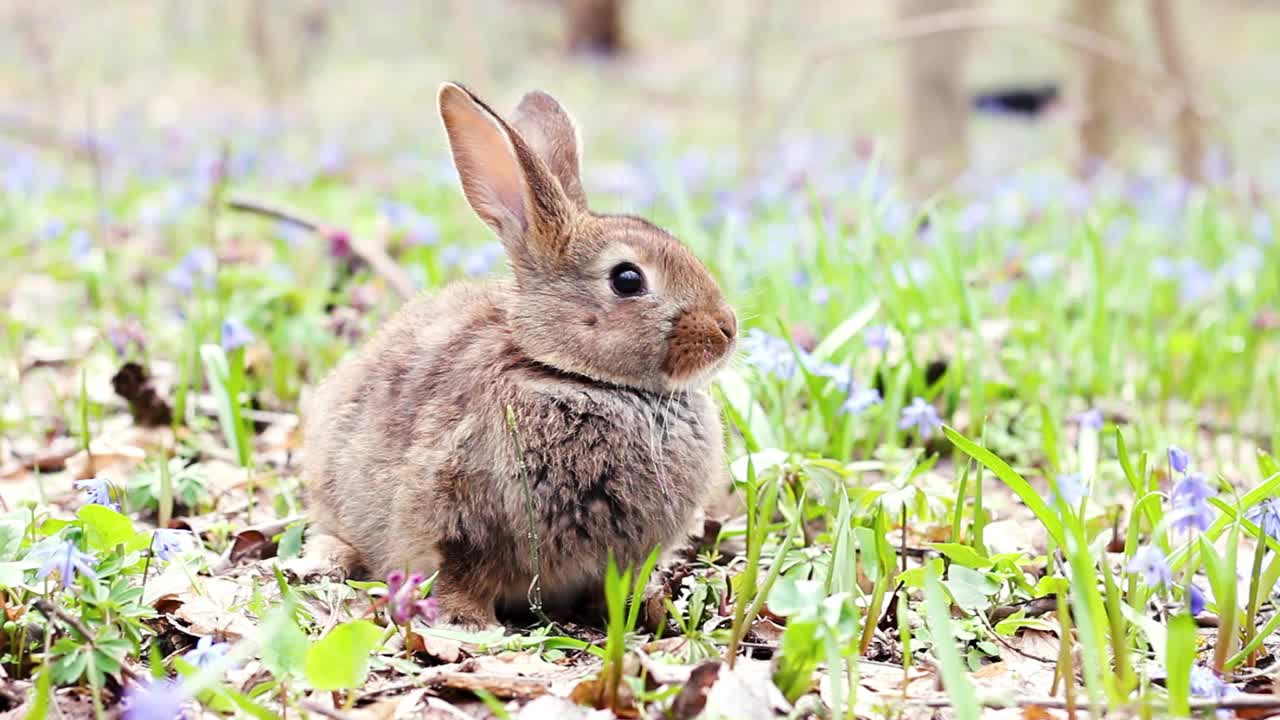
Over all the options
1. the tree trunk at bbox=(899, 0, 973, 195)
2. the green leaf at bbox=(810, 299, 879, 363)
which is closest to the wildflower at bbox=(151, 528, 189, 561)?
the green leaf at bbox=(810, 299, 879, 363)

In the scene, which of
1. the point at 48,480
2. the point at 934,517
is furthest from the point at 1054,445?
the point at 48,480

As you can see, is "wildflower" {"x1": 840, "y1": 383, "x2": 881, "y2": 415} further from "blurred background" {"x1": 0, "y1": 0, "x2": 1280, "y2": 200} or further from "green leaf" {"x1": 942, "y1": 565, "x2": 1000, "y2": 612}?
"blurred background" {"x1": 0, "y1": 0, "x2": 1280, "y2": 200}

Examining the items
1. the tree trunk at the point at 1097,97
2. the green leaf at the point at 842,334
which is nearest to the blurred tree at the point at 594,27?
the tree trunk at the point at 1097,97

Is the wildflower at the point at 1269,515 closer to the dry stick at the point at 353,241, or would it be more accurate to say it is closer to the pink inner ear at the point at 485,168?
the pink inner ear at the point at 485,168

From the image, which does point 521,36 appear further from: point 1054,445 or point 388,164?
point 1054,445

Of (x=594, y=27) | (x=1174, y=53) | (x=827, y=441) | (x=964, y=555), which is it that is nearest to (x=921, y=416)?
(x=827, y=441)

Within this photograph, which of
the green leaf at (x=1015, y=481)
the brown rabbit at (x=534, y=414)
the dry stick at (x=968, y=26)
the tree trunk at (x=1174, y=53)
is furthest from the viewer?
the tree trunk at (x=1174, y=53)
